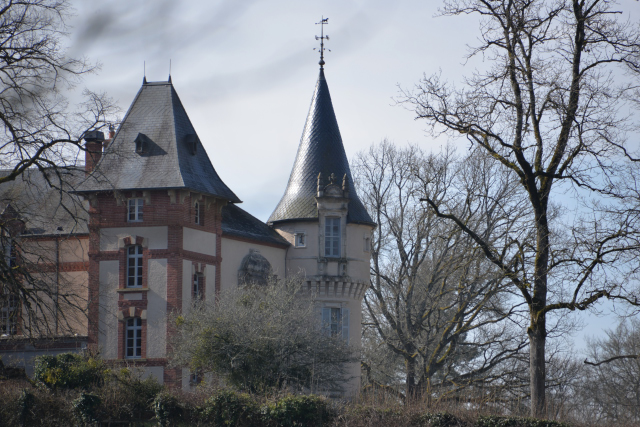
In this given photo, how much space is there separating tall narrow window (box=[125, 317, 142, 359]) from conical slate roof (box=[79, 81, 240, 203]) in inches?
188

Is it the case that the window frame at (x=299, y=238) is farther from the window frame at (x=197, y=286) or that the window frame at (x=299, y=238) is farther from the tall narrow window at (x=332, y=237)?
the window frame at (x=197, y=286)

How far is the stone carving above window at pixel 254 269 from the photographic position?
1421 inches

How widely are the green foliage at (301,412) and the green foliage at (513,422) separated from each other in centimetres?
351

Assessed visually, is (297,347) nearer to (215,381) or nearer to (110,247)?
(215,381)

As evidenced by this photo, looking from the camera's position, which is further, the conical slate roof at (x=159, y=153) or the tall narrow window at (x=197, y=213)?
the tall narrow window at (x=197, y=213)

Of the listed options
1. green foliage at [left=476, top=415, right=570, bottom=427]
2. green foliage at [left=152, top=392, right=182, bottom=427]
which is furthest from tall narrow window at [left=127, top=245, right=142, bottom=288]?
green foliage at [left=476, top=415, right=570, bottom=427]

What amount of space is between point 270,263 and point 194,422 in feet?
52.5

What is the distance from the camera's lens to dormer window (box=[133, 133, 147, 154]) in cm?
3456

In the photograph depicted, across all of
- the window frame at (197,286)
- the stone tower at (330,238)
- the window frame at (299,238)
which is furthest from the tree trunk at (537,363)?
the window frame at (299,238)

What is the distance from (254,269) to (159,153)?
591 centimetres

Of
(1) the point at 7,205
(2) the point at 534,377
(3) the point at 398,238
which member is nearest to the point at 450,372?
(3) the point at 398,238

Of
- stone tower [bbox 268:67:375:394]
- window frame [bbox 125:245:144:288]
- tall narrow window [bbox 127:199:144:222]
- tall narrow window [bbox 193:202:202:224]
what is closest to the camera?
window frame [bbox 125:245:144:288]

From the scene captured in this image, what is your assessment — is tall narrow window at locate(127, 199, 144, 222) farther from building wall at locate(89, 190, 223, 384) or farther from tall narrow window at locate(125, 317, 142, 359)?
tall narrow window at locate(125, 317, 142, 359)

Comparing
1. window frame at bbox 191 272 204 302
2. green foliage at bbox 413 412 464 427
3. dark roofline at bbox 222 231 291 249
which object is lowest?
green foliage at bbox 413 412 464 427
